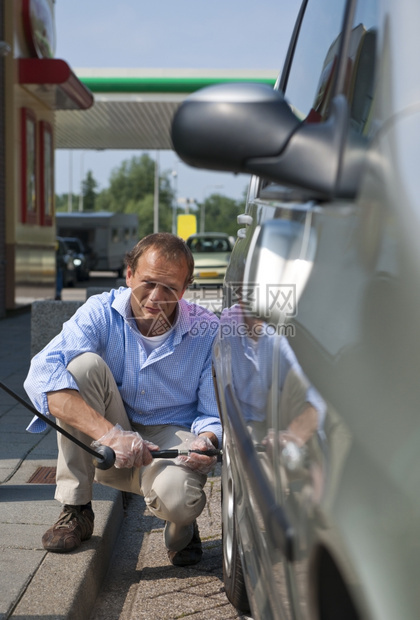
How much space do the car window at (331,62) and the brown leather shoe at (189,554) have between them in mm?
1904

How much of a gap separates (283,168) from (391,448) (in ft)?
1.71

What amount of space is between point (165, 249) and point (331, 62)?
156 centimetres

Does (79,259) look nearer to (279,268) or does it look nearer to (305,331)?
(279,268)

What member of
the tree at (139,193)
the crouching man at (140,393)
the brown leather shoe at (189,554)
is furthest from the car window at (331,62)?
the tree at (139,193)

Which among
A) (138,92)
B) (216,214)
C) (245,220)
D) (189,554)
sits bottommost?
(216,214)

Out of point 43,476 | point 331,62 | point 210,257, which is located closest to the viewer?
point 331,62

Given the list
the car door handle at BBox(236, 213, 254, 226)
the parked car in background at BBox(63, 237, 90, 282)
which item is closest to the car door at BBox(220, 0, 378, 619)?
the car door handle at BBox(236, 213, 254, 226)

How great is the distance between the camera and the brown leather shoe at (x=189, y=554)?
3.49 meters

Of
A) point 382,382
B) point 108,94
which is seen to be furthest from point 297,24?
point 108,94

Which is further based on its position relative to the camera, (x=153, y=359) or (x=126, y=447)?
(x=153, y=359)

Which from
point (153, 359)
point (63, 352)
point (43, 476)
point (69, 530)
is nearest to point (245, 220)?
point (153, 359)

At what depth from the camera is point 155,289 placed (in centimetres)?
332

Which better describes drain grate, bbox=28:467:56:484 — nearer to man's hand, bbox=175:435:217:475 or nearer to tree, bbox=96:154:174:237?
man's hand, bbox=175:435:217:475

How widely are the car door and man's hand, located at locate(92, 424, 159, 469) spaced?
105cm
